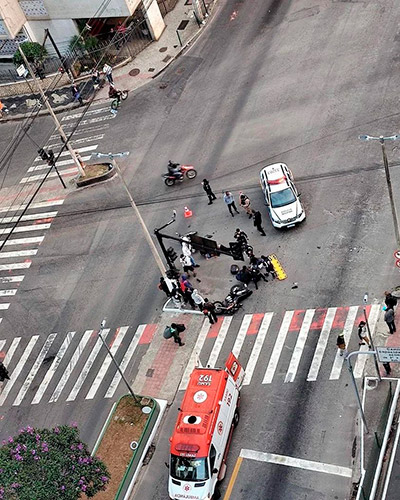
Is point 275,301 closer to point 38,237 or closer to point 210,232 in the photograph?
point 210,232

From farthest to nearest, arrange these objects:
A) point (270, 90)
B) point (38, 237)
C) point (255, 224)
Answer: point (270, 90), point (38, 237), point (255, 224)

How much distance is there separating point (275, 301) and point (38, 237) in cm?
1579

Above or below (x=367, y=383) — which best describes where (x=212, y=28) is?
above

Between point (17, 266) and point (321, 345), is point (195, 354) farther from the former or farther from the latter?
point (17, 266)

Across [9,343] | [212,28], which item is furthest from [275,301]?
[212,28]

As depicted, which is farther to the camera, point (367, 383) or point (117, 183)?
point (117, 183)

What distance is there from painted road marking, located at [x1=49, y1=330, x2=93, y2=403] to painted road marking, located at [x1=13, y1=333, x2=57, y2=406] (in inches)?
62.5

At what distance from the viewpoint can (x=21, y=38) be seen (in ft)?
164

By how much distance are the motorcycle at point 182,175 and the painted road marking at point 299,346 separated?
40.7 ft

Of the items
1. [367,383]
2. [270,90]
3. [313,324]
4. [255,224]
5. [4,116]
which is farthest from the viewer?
[4,116]

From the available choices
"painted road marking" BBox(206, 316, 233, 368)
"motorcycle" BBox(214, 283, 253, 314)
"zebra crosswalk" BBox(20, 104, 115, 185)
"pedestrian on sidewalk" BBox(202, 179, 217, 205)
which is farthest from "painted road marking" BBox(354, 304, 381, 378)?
"zebra crosswalk" BBox(20, 104, 115, 185)

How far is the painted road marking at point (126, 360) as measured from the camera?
31344 millimetres

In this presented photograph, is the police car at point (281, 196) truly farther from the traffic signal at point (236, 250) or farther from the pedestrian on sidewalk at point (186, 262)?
the pedestrian on sidewalk at point (186, 262)

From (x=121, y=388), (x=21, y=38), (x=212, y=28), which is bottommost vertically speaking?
(x=121, y=388)
